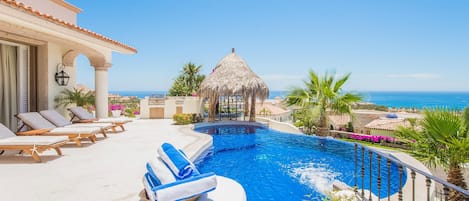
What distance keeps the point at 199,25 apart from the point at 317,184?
96.8ft

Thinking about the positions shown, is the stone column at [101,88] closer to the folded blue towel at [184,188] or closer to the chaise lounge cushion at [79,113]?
the chaise lounge cushion at [79,113]

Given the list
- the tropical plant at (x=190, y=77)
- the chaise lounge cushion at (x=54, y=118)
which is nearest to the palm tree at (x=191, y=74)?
the tropical plant at (x=190, y=77)

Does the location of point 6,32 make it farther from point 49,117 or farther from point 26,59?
point 49,117

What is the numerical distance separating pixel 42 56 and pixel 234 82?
9021mm

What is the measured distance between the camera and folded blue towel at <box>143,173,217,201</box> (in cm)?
288

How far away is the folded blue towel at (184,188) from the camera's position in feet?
9.43

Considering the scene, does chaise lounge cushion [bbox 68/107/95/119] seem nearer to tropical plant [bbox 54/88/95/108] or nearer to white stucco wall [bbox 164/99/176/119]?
tropical plant [bbox 54/88/95/108]

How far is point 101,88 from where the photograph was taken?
11.4 meters

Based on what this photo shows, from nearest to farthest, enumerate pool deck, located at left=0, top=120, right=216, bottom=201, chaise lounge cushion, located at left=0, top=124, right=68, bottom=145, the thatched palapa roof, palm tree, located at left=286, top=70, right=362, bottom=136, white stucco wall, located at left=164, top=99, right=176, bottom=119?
pool deck, located at left=0, top=120, right=216, bottom=201
chaise lounge cushion, located at left=0, top=124, right=68, bottom=145
palm tree, located at left=286, top=70, right=362, bottom=136
the thatched palapa roof
white stucco wall, located at left=164, top=99, right=176, bottom=119

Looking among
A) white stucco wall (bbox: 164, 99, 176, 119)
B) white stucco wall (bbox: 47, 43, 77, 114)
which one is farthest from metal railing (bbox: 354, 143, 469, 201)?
white stucco wall (bbox: 164, 99, 176, 119)

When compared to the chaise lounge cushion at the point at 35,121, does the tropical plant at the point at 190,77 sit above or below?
above

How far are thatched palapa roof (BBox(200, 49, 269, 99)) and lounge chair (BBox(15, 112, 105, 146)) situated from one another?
810 centimetres

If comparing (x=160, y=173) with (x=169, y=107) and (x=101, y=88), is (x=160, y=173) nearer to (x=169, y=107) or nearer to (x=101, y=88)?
(x=101, y=88)

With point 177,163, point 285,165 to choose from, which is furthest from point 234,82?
point 177,163
